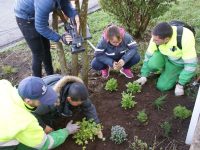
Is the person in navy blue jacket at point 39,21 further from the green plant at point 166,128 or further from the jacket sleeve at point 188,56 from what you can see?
the green plant at point 166,128

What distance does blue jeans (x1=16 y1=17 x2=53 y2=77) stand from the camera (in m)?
4.55

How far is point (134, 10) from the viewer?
6.07 m

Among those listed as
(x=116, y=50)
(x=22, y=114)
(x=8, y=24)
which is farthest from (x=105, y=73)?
(x=8, y=24)

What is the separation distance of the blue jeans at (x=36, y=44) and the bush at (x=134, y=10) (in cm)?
163

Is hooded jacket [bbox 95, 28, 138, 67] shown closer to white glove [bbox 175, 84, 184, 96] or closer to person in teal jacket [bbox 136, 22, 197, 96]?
person in teal jacket [bbox 136, 22, 197, 96]

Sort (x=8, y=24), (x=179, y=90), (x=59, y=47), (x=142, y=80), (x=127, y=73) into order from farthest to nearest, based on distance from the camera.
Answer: (x=8, y=24), (x=127, y=73), (x=142, y=80), (x=179, y=90), (x=59, y=47)

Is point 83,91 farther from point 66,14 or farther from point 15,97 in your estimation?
point 66,14

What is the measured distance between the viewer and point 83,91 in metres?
3.83

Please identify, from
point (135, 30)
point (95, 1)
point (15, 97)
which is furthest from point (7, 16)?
point (15, 97)

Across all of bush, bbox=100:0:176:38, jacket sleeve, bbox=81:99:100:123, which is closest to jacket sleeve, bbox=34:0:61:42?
jacket sleeve, bbox=81:99:100:123

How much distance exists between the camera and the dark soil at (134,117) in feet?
13.7

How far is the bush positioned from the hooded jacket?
956 millimetres

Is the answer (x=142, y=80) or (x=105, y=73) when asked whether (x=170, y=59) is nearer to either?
(x=142, y=80)

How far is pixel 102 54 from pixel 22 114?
234cm
